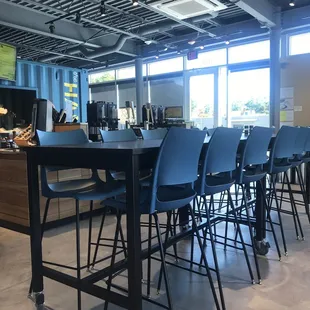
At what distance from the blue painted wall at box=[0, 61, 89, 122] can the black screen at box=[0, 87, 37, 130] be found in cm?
16

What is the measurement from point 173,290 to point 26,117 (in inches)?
271

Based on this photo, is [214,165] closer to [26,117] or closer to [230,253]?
[230,253]

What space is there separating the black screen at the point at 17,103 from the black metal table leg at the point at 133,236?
249 inches

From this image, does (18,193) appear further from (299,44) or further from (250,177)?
(299,44)

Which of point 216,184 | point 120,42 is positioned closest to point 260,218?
point 216,184

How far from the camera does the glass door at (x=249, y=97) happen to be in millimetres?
7043

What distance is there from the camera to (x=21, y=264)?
2.64 meters

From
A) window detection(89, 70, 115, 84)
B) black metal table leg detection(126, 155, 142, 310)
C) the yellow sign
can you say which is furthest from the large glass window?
black metal table leg detection(126, 155, 142, 310)

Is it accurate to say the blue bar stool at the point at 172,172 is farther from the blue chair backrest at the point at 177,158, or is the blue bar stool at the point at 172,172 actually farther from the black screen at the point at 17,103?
the black screen at the point at 17,103

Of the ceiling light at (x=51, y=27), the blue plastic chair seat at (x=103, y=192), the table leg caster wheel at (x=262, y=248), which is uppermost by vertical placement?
the ceiling light at (x=51, y=27)

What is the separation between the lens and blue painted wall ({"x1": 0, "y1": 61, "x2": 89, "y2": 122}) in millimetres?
7809

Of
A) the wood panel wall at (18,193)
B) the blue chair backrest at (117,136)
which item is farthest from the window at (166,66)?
the blue chair backrest at (117,136)

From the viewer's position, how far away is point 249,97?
7266mm

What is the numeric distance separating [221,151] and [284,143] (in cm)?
110
